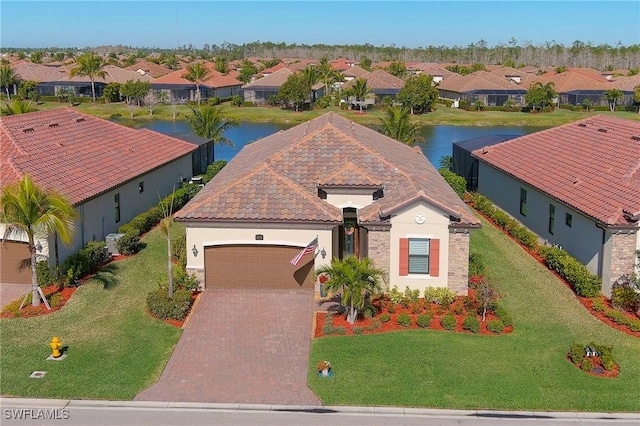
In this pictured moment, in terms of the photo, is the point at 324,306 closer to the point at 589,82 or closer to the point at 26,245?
the point at 26,245

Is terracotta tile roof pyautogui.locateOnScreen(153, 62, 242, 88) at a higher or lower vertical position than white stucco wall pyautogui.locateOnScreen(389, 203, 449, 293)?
higher

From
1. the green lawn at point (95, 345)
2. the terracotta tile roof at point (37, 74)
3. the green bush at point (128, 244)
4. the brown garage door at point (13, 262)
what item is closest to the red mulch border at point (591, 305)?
the green lawn at point (95, 345)

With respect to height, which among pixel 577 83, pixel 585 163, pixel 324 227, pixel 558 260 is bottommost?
pixel 558 260

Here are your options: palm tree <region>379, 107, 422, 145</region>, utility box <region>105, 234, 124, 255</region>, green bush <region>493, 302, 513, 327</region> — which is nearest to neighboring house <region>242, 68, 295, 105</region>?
palm tree <region>379, 107, 422, 145</region>

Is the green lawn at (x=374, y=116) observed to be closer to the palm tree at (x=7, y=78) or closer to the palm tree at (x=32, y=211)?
the palm tree at (x=7, y=78)

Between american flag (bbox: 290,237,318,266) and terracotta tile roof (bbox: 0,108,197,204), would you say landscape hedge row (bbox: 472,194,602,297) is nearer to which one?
american flag (bbox: 290,237,318,266)

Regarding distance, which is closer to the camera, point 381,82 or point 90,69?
point 90,69

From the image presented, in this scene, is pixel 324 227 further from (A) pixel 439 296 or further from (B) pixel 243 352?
(B) pixel 243 352

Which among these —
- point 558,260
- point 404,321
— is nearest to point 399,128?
point 558,260
